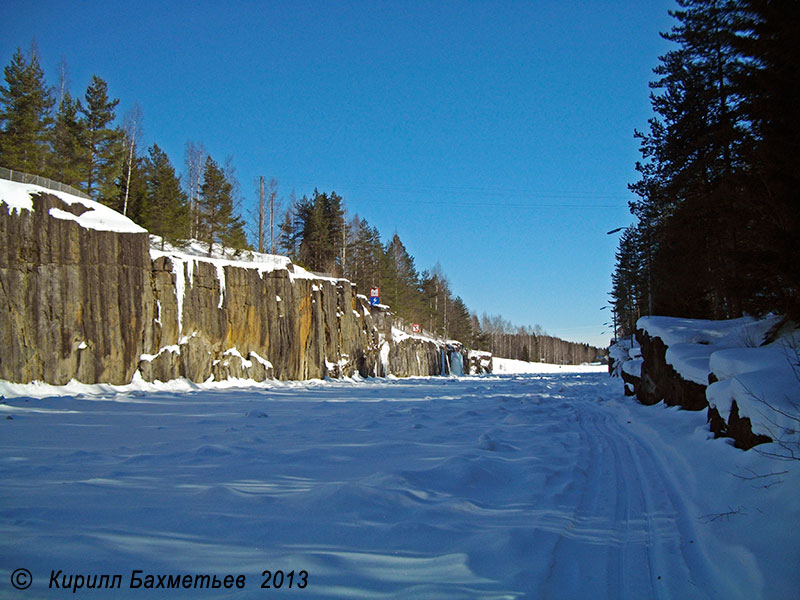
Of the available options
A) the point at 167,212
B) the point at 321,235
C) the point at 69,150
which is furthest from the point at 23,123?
the point at 321,235

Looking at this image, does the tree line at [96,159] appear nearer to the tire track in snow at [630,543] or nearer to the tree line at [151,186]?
the tree line at [151,186]

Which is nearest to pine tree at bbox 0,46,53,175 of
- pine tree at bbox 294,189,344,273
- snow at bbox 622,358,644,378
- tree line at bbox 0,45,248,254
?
tree line at bbox 0,45,248,254

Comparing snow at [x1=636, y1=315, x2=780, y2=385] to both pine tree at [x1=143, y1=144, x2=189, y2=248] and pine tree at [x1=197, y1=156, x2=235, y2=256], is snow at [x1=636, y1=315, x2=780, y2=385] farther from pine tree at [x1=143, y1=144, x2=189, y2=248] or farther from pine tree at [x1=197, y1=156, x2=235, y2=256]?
pine tree at [x1=197, y1=156, x2=235, y2=256]

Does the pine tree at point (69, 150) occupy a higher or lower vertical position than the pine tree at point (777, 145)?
higher

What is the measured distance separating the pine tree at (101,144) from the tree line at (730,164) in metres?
34.6

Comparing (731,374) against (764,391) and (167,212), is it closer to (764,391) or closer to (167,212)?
(764,391)

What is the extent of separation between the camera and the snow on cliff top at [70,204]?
56.5 feet

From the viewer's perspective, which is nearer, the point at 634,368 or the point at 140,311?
the point at 634,368

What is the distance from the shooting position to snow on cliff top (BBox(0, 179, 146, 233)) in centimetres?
1722

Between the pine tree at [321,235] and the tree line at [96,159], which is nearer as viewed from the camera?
the tree line at [96,159]

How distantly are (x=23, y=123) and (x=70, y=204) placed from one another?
49.0ft

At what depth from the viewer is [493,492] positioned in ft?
16.9

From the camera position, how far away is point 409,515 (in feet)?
13.9

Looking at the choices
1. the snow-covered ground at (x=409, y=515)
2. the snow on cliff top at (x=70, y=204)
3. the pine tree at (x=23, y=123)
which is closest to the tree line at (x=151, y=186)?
the pine tree at (x=23, y=123)
